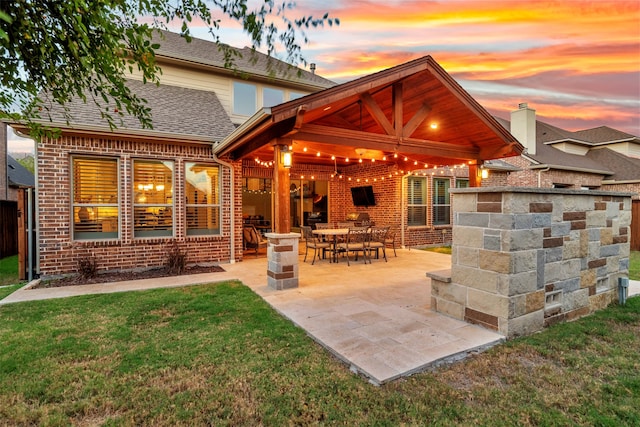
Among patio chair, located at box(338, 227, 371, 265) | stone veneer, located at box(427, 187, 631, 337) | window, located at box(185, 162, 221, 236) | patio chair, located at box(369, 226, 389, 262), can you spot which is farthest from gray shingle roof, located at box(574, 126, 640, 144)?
window, located at box(185, 162, 221, 236)

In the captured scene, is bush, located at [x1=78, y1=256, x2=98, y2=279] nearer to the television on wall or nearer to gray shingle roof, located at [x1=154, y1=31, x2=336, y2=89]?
gray shingle roof, located at [x1=154, y1=31, x2=336, y2=89]

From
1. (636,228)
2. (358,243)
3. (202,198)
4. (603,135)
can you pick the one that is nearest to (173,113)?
(202,198)

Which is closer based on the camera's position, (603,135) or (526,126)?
(526,126)

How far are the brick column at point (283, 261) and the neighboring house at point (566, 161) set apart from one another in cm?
893

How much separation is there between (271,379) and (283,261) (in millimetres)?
2854

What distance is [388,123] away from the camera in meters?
6.01

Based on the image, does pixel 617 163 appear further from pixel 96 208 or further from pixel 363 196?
pixel 96 208

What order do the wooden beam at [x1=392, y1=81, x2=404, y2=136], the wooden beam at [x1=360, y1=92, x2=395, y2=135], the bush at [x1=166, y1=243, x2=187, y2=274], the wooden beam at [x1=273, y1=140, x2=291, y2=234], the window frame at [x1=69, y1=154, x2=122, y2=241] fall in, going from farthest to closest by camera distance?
the bush at [x1=166, y1=243, x2=187, y2=274], the window frame at [x1=69, y1=154, x2=122, y2=241], the wooden beam at [x1=392, y1=81, x2=404, y2=136], the wooden beam at [x1=360, y1=92, x2=395, y2=135], the wooden beam at [x1=273, y1=140, x2=291, y2=234]

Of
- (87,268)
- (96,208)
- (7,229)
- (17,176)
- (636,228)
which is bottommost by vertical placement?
(87,268)

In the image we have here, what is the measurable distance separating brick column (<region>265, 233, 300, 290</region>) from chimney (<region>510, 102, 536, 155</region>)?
1386cm

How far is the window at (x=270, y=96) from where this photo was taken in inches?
414

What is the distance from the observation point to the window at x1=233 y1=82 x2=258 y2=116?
33.6 ft

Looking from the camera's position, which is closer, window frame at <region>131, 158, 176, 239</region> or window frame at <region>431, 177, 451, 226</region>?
window frame at <region>131, 158, 176, 239</region>

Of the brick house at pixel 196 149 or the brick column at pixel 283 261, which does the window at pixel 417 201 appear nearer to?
the brick house at pixel 196 149
